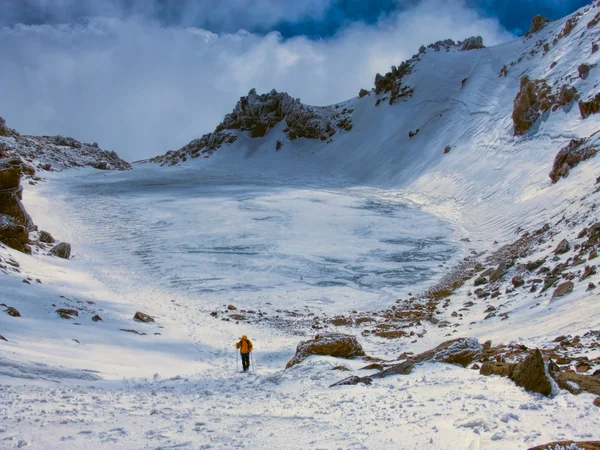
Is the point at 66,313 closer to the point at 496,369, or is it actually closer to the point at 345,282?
the point at 496,369

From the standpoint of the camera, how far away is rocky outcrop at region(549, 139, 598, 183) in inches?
1048

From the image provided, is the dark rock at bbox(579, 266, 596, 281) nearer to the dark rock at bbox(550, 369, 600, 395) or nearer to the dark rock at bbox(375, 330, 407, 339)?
the dark rock at bbox(375, 330, 407, 339)

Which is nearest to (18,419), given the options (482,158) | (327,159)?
(482,158)

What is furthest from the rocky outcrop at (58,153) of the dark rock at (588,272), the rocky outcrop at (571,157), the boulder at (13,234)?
the dark rock at (588,272)

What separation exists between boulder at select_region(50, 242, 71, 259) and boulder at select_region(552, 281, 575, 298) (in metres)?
20.2

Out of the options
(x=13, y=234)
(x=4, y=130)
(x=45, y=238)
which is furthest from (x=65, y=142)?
(x=13, y=234)

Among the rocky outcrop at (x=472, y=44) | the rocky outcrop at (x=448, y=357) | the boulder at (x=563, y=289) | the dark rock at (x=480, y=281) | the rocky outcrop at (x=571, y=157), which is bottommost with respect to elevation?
the rocky outcrop at (x=448, y=357)

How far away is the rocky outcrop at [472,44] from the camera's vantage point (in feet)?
236

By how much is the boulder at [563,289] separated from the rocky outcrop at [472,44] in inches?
2542

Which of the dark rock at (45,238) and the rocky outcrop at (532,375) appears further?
the dark rock at (45,238)

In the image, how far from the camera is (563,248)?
60.0 feet

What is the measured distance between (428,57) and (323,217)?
45682 millimetres

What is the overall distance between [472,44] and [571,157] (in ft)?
166

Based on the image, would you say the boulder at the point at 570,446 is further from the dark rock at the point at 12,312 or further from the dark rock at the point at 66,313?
the dark rock at the point at 66,313
